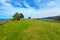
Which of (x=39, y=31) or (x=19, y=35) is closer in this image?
(x=19, y=35)

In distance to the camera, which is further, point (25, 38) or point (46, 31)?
point (46, 31)

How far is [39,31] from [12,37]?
28.8 feet

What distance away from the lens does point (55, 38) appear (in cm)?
3294

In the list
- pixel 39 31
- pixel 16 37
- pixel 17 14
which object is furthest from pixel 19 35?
pixel 17 14

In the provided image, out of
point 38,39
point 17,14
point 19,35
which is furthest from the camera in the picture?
point 17,14

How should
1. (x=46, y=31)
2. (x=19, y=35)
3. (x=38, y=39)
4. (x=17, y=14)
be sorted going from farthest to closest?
1. (x=17, y=14)
2. (x=46, y=31)
3. (x=19, y=35)
4. (x=38, y=39)

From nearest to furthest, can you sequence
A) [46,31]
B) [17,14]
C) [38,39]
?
[38,39], [46,31], [17,14]

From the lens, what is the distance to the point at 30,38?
3309 cm

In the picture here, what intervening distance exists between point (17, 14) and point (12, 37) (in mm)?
79799

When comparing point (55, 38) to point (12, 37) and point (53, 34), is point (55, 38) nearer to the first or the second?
point (53, 34)

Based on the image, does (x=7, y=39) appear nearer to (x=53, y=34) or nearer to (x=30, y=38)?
(x=30, y=38)

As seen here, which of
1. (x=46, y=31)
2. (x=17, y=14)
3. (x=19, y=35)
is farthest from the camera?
(x=17, y=14)

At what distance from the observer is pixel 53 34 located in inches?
1415

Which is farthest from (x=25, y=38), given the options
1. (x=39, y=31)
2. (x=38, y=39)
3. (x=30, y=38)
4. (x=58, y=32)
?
(x=58, y=32)
